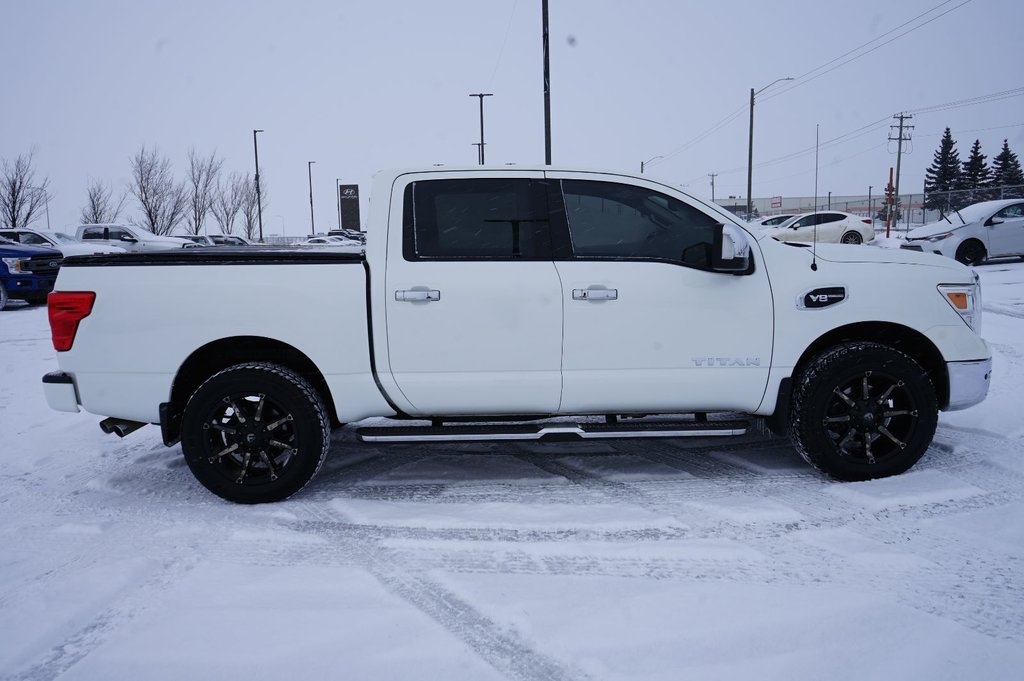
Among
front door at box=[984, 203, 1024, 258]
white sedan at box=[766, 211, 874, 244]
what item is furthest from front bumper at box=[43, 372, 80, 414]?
white sedan at box=[766, 211, 874, 244]

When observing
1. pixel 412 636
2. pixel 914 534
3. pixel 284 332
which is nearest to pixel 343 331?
pixel 284 332

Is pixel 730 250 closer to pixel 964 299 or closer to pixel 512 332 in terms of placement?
pixel 512 332

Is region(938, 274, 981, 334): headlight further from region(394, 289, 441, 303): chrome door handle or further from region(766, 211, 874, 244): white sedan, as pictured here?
region(766, 211, 874, 244): white sedan

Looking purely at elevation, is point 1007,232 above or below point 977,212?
below

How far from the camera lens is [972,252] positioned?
15.7m

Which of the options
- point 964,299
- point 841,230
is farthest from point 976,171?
point 964,299

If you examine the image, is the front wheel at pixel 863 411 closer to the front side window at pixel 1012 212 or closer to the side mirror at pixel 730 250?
the side mirror at pixel 730 250

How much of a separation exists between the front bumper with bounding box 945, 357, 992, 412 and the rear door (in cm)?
241

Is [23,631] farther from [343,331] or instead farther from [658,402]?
[658,402]

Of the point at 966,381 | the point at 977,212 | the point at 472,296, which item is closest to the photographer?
the point at 472,296

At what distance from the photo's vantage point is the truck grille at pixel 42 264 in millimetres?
13438

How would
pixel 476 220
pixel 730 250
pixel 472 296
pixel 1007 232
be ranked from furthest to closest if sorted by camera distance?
1. pixel 1007 232
2. pixel 476 220
3. pixel 472 296
4. pixel 730 250

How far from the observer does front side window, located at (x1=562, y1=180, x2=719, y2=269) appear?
3822 mm

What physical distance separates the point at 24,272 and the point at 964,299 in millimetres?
15948
